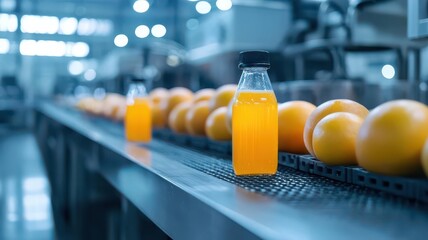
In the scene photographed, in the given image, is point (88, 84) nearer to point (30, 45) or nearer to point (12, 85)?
point (12, 85)

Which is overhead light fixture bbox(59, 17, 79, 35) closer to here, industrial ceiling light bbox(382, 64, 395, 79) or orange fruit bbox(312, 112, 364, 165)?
industrial ceiling light bbox(382, 64, 395, 79)

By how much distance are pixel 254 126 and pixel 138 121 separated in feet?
2.32

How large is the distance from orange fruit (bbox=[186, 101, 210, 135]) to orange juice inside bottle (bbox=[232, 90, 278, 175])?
441mm

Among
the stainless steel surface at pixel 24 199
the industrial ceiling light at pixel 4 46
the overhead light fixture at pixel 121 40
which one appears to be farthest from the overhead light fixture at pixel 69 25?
the stainless steel surface at pixel 24 199

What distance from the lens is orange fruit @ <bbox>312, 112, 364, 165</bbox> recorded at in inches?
25.3

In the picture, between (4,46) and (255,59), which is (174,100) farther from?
(4,46)

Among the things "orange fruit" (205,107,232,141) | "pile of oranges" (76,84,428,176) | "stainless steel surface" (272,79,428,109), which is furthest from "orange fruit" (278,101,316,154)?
"stainless steel surface" (272,79,428,109)

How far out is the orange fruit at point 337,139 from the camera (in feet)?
2.11

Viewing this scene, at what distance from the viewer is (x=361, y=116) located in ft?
2.39

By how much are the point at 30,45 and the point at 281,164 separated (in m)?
11.1

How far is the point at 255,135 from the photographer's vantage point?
0.70 meters

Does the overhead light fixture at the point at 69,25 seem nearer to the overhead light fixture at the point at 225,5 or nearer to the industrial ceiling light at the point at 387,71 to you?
the overhead light fixture at the point at 225,5

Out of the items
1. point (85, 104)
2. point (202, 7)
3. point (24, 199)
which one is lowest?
point (24, 199)

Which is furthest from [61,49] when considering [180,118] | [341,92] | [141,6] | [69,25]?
[180,118]
